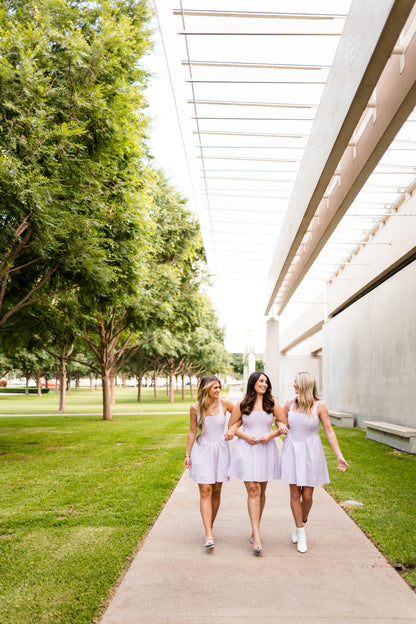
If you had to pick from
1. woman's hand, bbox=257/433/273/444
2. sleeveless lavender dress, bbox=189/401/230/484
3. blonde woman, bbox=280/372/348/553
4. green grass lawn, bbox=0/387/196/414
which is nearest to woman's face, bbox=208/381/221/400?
sleeveless lavender dress, bbox=189/401/230/484

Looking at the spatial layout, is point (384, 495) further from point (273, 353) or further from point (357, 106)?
point (273, 353)

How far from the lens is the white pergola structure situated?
738cm

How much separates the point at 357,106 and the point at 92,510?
6.38m

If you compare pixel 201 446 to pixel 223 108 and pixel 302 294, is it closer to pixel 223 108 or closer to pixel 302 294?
pixel 223 108

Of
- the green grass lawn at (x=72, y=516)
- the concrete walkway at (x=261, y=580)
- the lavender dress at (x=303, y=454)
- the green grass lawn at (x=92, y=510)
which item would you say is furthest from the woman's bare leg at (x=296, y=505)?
the green grass lawn at (x=72, y=516)

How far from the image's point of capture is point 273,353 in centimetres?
3025

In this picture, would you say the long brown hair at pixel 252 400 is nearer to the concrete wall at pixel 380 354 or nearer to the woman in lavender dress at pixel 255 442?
the woman in lavender dress at pixel 255 442

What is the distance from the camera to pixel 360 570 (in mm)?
4738

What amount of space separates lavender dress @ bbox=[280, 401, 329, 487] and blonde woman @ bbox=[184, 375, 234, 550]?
2.03 ft

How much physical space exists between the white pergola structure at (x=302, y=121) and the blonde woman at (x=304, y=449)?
3.95 meters

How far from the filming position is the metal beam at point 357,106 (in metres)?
6.12

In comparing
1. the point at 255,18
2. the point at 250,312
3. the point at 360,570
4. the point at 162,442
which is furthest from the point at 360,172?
the point at 250,312

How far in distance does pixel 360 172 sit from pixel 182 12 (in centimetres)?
393

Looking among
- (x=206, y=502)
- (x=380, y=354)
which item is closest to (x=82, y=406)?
(x=380, y=354)
